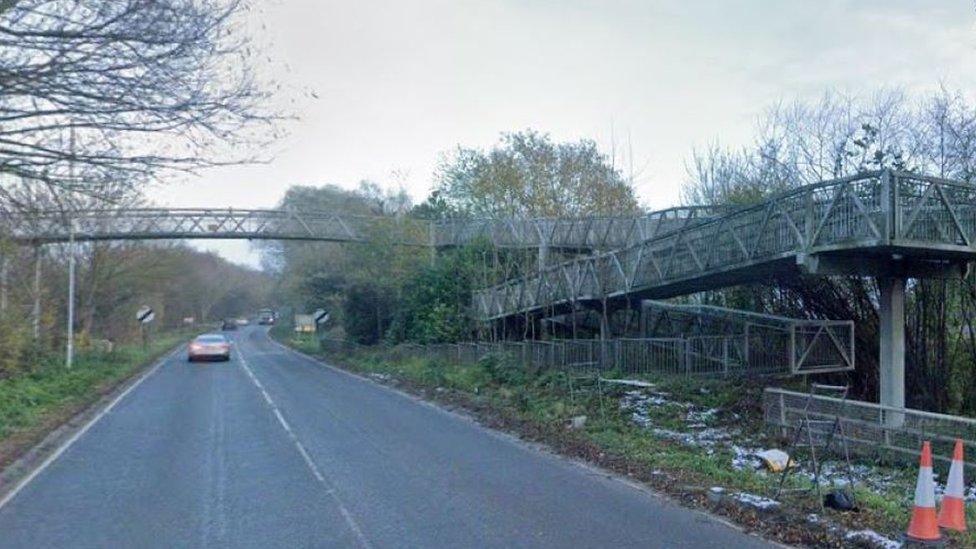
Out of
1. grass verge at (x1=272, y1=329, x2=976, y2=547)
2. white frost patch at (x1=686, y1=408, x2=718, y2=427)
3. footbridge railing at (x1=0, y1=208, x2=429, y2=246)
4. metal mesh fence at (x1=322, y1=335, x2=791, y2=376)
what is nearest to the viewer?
grass verge at (x1=272, y1=329, x2=976, y2=547)

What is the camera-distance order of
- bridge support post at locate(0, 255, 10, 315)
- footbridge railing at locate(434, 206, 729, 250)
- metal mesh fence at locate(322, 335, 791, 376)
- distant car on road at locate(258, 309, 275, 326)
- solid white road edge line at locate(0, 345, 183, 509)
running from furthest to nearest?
distant car on road at locate(258, 309, 275, 326) → footbridge railing at locate(434, 206, 729, 250) → bridge support post at locate(0, 255, 10, 315) → metal mesh fence at locate(322, 335, 791, 376) → solid white road edge line at locate(0, 345, 183, 509)

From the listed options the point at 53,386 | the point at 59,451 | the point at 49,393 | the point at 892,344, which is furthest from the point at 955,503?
the point at 53,386

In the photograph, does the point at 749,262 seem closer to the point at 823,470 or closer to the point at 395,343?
the point at 823,470

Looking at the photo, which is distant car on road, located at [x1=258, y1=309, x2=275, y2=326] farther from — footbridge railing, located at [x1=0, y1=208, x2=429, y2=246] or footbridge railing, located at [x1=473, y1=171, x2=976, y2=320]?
footbridge railing, located at [x1=473, y1=171, x2=976, y2=320]

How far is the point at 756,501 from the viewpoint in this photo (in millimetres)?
10133

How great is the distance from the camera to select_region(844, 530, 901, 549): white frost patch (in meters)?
8.26

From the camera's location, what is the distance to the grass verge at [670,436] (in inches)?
367

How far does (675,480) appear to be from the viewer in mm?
11883

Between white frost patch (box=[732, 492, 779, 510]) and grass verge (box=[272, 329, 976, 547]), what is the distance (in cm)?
8

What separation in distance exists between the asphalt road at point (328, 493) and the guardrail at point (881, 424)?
4762 millimetres

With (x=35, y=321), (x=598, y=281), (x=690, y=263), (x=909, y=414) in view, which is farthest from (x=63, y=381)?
(x=909, y=414)

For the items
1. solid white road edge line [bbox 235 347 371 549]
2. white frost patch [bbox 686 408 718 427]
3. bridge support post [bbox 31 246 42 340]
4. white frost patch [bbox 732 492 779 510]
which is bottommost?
solid white road edge line [bbox 235 347 371 549]

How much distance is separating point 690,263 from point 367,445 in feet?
32.4

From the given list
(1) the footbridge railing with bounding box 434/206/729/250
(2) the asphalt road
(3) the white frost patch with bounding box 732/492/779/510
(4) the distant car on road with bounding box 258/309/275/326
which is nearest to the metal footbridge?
(1) the footbridge railing with bounding box 434/206/729/250
